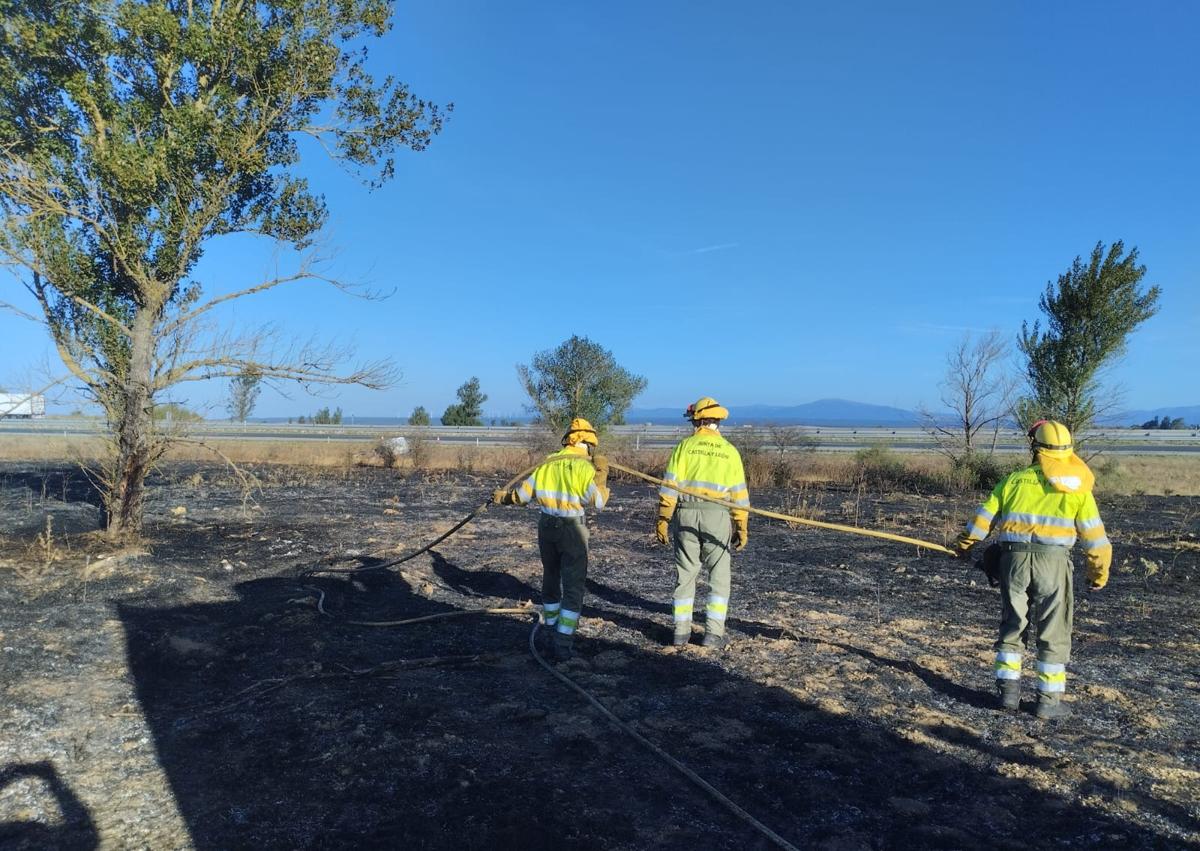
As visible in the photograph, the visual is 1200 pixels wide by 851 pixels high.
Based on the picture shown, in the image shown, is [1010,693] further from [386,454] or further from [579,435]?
[386,454]

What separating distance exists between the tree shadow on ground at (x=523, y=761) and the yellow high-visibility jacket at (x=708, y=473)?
1.29m

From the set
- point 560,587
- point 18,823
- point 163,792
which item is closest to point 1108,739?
→ point 560,587

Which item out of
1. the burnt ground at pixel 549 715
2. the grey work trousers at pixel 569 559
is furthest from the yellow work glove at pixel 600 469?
the burnt ground at pixel 549 715

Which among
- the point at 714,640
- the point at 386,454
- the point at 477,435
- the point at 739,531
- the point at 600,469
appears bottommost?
the point at 714,640

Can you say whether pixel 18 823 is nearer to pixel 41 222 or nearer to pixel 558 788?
pixel 558 788

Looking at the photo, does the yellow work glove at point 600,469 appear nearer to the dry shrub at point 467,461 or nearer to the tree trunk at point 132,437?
the tree trunk at point 132,437

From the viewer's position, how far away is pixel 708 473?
600 cm

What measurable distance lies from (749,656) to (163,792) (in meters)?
4.03

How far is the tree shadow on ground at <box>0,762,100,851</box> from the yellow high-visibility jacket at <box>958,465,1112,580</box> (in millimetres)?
5130

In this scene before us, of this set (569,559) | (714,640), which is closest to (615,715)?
(569,559)

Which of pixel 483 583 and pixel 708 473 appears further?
pixel 483 583

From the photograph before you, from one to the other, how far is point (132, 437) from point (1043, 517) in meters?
10.3

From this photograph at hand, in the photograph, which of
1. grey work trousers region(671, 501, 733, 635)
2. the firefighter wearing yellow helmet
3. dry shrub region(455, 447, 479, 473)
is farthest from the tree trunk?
dry shrub region(455, 447, 479, 473)

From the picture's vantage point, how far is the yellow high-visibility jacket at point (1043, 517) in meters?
4.70
